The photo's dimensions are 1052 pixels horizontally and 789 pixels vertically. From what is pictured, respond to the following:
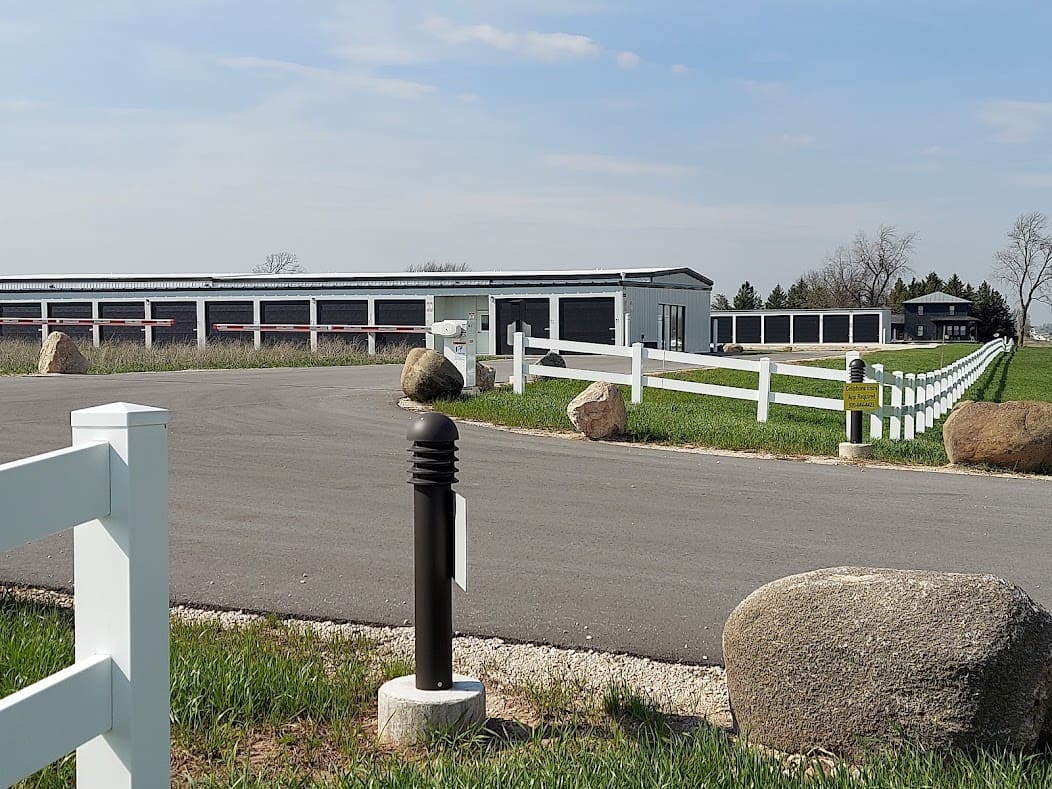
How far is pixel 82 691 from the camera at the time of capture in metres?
2.29

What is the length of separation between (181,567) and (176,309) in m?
48.3

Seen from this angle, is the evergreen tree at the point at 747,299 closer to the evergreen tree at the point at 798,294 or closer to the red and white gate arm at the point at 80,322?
the evergreen tree at the point at 798,294

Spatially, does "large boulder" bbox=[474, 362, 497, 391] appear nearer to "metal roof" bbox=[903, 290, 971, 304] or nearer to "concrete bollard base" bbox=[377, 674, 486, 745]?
"concrete bollard base" bbox=[377, 674, 486, 745]

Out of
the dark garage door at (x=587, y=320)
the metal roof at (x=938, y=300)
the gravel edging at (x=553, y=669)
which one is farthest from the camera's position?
the metal roof at (x=938, y=300)

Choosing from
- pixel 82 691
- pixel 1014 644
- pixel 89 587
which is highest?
pixel 89 587

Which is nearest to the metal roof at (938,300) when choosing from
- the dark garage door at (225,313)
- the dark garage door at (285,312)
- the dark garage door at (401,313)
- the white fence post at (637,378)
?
the dark garage door at (401,313)

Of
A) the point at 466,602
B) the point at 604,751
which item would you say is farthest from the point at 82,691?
the point at 466,602

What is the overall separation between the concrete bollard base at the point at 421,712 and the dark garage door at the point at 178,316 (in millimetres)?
50862

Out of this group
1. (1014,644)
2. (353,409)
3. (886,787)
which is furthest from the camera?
(353,409)

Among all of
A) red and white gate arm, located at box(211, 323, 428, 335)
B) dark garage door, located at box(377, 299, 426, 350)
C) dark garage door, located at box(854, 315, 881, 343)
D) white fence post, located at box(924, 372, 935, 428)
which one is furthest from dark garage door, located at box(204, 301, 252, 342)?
dark garage door, located at box(854, 315, 881, 343)

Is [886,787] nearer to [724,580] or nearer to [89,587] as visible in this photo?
[89,587]

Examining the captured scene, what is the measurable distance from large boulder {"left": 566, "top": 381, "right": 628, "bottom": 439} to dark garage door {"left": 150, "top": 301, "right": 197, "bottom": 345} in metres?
41.4

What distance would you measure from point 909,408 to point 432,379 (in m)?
7.41

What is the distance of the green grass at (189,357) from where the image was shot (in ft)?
93.8
